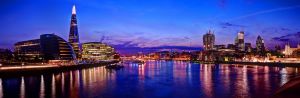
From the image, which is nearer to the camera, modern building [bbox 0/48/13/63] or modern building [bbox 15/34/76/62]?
modern building [bbox 0/48/13/63]

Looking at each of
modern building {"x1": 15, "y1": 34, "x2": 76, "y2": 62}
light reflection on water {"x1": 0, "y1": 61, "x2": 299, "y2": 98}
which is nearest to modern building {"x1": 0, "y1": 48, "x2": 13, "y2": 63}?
modern building {"x1": 15, "y1": 34, "x2": 76, "y2": 62}

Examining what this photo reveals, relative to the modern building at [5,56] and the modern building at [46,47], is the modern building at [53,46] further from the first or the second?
the modern building at [5,56]

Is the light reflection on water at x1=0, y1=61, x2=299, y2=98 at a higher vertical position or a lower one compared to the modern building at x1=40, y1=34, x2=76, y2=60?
lower

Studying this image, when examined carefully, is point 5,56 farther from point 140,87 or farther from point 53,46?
point 140,87

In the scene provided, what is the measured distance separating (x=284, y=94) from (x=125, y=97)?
20.7m

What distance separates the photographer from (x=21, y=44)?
18812cm

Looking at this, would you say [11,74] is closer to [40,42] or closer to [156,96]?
[156,96]

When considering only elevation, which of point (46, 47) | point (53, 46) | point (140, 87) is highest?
point (53, 46)

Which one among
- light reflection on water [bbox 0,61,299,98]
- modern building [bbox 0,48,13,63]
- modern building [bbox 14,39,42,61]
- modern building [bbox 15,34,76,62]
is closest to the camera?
light reflection on water [bbox 0,61,299,98]

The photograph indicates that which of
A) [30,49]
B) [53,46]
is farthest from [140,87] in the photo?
[30,49]

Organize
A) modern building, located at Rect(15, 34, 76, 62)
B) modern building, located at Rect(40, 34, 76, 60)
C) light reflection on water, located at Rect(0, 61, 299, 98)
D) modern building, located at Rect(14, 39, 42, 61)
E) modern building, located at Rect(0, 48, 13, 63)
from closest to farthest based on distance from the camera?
1. light reflection on water, located at Rect(0, 61, 299, 98)
2. modern building, located at Rect(0, 48, 13, 63)
3. modern building, located at Rect(15, 34, 76, 62)
4. modern building, located at Rect(40, 34, 76, 60)
5. modern building, located at Rect(14, 39, 42, 61)

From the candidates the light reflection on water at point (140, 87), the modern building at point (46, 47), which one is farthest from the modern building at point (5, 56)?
the light reflection on water at point (140, 87)

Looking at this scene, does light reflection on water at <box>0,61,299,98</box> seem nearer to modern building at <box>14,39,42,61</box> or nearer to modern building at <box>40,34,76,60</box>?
modern building at <box>40,34,76,60</box>

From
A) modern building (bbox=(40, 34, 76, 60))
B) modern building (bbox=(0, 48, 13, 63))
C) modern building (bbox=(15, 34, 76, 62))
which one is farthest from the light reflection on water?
modern building (bbox=(15, 34, 76, 62))
